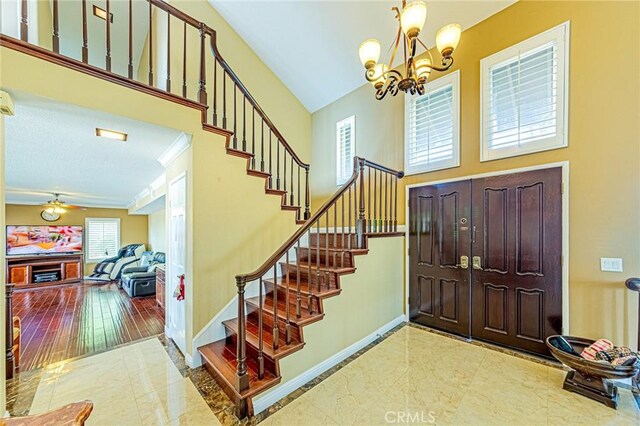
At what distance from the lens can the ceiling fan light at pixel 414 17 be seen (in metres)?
1.80

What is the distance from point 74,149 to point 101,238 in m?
7.11

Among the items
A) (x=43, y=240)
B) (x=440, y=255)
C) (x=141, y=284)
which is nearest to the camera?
(x=440, y=255)

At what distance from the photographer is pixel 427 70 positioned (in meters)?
2.22

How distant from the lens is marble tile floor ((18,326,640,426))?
1964 mm

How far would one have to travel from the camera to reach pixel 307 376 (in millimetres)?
2408

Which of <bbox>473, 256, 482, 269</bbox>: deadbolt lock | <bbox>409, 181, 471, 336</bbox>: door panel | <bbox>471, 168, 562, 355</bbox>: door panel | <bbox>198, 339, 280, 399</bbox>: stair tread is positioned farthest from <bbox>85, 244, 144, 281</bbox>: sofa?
<bbox>471, 168, 562, 355</bbox>: door panel

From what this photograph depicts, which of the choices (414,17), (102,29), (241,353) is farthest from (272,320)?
(102,29)

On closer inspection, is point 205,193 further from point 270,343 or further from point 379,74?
point 379,74

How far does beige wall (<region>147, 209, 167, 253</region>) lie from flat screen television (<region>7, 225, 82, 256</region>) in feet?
6.02

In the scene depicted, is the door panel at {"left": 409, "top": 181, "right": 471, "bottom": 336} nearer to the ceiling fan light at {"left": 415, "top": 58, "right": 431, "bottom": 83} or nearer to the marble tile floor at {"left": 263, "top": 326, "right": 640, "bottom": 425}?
the marble tile floor at {"left": 263, "top": 326, "right": 640, "bottom": 425}

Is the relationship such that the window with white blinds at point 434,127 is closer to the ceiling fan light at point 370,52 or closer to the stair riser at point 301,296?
the ceiling fan light at point 370,52

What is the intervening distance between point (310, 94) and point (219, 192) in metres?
3.25

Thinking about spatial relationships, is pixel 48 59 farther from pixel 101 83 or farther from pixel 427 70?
pixel 427 70

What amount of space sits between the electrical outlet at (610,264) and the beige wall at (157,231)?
8793 millimetres
